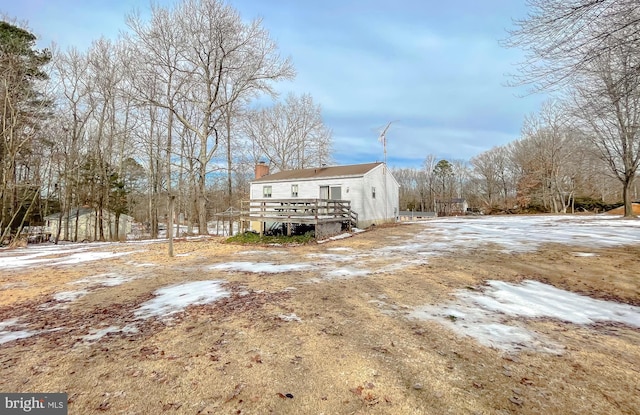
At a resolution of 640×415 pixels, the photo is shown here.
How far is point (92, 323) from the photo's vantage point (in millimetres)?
3834

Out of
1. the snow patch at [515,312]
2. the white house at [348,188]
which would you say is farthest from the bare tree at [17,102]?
the snow patch at [515,312]

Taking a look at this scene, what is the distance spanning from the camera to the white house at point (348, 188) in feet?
57.7

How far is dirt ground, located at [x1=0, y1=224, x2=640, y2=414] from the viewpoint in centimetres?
222

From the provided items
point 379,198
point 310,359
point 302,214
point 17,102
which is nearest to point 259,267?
point 310,359

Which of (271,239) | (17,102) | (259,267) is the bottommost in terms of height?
(259,267)

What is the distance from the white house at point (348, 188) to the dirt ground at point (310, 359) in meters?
12.4

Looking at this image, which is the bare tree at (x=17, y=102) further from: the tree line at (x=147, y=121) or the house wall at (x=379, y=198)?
the house wall at (x=379, y=198)

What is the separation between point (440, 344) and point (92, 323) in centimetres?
433

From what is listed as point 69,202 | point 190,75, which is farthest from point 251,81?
point 69,202

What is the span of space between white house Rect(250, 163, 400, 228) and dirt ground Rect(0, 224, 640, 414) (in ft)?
40.8

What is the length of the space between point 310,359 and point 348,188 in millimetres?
15249

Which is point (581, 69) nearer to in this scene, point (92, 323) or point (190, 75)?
point (92, 323)

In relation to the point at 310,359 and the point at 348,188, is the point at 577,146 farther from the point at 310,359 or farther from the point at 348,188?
the point at 310,359

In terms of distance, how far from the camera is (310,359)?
2824 millimetres
